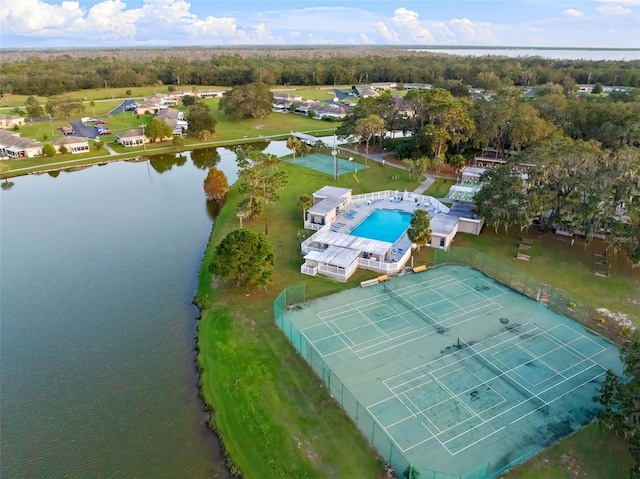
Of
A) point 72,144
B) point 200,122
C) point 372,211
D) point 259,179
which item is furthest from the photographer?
point 200,122

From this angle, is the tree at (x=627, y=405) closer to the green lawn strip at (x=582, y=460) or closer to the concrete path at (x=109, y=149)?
the green lawn strip at (x=582, y=460)

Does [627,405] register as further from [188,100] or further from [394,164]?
[188,100]

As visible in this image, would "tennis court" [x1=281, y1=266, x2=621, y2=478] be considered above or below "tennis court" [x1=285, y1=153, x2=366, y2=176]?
below

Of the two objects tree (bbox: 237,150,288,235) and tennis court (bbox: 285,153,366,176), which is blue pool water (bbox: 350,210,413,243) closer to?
tree (bbox: 237,150,288,235)

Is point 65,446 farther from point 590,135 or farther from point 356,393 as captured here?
point 590,135

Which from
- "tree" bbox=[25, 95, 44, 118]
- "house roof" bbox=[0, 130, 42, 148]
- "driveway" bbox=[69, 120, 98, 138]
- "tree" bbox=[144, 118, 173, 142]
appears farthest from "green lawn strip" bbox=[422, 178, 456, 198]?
"tree" bbox=[25, 95, 44, 118]

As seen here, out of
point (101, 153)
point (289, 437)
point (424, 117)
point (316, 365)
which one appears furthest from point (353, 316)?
point (101, 153)

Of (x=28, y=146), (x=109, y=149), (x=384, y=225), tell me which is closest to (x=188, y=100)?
(x=109, y=149)

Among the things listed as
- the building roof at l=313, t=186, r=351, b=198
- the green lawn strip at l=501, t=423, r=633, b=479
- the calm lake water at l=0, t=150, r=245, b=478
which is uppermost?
the building roof at l=313, t=186, r=351, b=198
